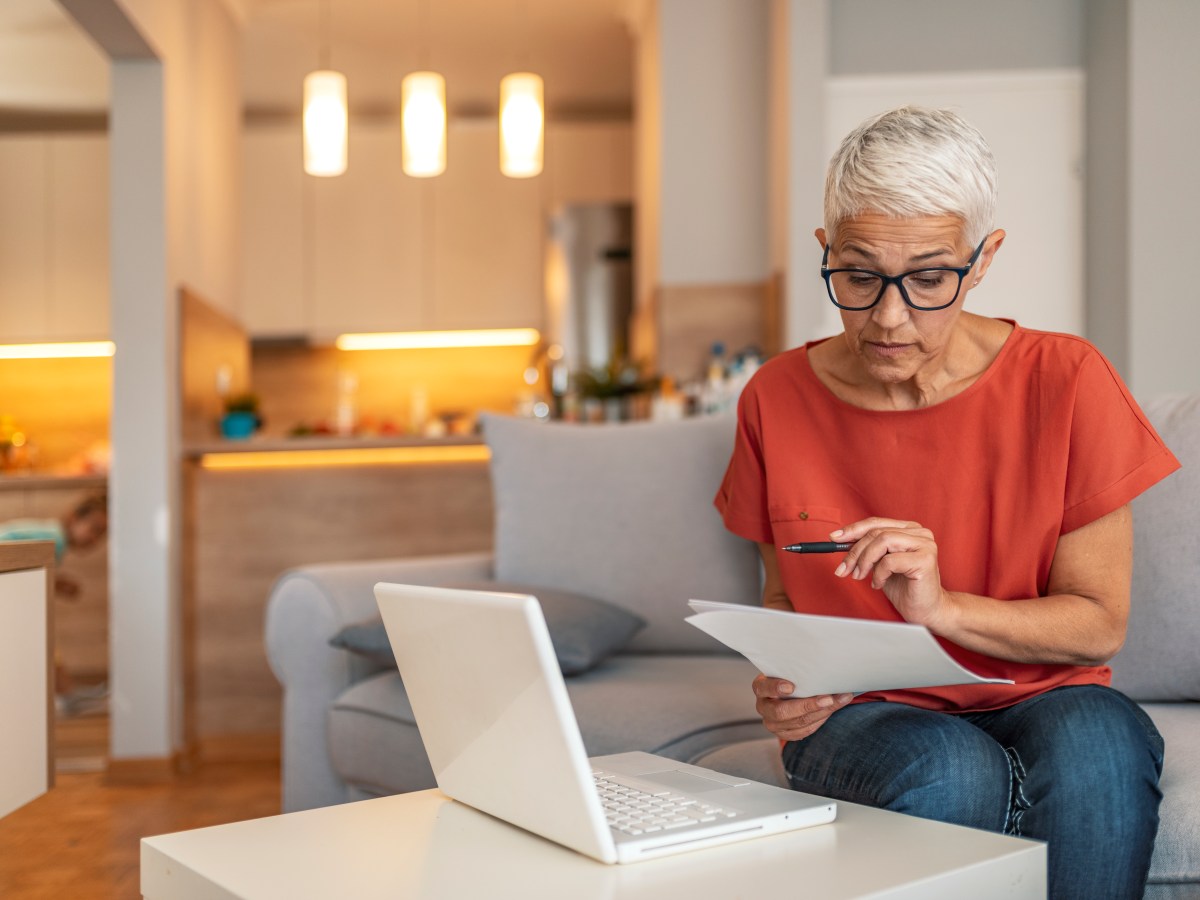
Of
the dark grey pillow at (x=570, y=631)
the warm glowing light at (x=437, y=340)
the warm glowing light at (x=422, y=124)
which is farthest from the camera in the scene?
the warm glowing light at (x=437, y=340)

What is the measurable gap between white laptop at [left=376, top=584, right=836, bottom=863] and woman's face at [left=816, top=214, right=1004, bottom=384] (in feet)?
1.67

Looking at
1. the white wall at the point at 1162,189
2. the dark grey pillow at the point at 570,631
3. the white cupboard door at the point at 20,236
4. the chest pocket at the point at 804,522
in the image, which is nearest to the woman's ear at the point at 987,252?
the chest pocket at the point at 804,522

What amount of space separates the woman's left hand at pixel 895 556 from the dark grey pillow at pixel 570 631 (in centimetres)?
86

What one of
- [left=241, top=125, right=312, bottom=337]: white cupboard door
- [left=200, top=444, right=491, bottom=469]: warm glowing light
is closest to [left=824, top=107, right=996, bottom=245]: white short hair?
[left=200, top=444, right=491, bottom=469]: warm glowing light

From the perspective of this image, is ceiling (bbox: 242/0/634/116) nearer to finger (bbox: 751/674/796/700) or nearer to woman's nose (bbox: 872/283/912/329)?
woman's nose (bbox: 872/283/912/329)

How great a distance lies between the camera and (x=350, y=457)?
412 centimetres

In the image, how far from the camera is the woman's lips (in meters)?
1.31

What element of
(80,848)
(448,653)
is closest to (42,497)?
(80,848)

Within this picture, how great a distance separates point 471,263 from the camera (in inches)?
251

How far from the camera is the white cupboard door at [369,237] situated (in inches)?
249

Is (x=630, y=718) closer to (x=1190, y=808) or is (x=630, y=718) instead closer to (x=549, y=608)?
(x=549, y=608)

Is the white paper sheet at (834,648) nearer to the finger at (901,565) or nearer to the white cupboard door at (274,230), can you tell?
the finger at (901,565)

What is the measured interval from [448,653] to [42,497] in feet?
16.9

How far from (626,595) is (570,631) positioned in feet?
1.03
